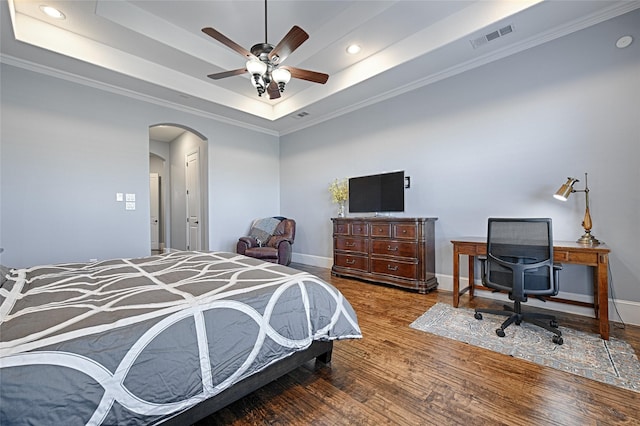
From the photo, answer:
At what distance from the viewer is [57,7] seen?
2.83 m

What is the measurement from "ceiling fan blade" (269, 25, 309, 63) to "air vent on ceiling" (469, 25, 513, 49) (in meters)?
2.03

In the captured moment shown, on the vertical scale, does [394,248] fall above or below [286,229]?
below

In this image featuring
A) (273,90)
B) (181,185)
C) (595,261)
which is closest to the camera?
(595,261)

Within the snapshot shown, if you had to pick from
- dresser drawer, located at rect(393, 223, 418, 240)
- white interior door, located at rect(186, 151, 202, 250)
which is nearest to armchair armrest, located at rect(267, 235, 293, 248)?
white interior door, located at rect(186, 151, 202, 250)

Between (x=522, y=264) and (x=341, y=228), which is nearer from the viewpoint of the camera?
(x=522, y=264)

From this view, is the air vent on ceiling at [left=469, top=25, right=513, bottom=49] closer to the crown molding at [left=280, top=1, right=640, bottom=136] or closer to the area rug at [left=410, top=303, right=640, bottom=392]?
the crown molding at [left=280, top=1, right=640, bottom=136]

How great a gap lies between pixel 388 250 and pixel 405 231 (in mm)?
391

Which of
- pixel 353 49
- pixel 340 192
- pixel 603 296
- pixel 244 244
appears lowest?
pixel 603 296

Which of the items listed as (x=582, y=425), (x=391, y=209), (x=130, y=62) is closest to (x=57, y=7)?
(x=130, y=62)

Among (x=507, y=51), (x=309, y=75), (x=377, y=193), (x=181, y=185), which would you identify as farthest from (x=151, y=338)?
(x=181, y=185)

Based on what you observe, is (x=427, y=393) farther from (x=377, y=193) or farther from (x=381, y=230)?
(x=377, y=193)

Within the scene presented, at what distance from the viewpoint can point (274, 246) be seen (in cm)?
496

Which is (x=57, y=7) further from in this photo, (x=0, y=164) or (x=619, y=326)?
(x=619, y=326)

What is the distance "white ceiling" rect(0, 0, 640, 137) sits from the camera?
9.15 ft
